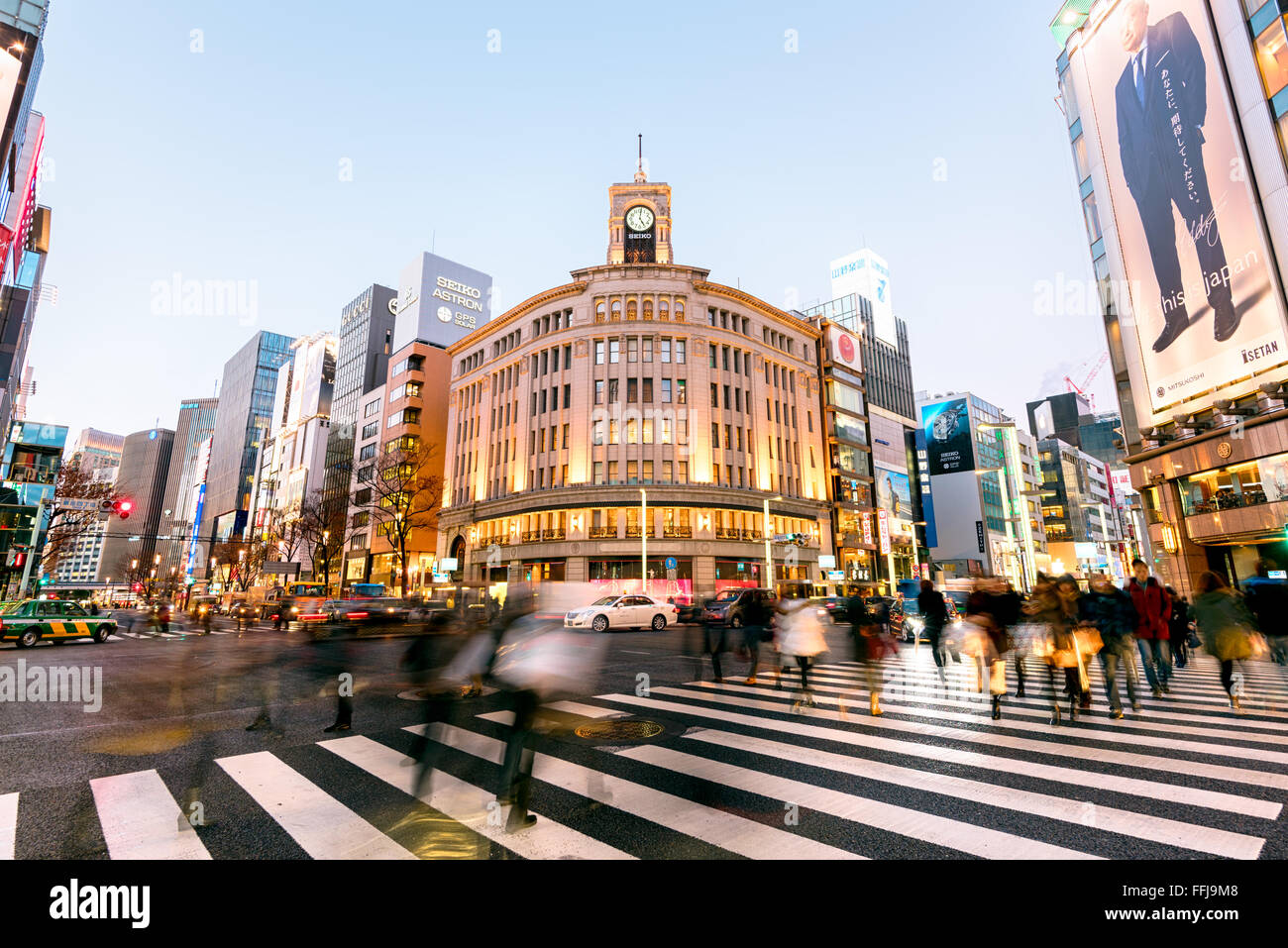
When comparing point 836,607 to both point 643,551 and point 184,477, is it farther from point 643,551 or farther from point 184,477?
point 184,477

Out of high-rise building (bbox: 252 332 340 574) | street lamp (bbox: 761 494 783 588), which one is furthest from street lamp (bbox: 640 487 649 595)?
high-rise building (bbox: 252 332 340 574)

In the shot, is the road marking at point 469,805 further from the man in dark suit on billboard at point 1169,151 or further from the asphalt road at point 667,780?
the man in dark suit on billboard at point 1169,151

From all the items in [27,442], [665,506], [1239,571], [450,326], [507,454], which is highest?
[450,326]

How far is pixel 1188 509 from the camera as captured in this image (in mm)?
26219

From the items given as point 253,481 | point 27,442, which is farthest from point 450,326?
point 253,481

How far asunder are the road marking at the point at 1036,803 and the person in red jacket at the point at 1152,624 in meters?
7.18

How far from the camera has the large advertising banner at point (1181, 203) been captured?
21.5 metres

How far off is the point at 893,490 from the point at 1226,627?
204ft

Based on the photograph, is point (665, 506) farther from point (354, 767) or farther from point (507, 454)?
point (354, 767)

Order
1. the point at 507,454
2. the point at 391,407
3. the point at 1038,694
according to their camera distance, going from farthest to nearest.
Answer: the point at 391,407 → the point at 507,454 → the point at 1038,694

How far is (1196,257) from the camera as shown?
931 inches

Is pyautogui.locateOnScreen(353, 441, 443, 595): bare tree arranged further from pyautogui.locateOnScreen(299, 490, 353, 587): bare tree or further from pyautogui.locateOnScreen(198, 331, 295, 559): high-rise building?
pyautogui.locateOnScreen(198, 331, 295, 559): high-rise building
